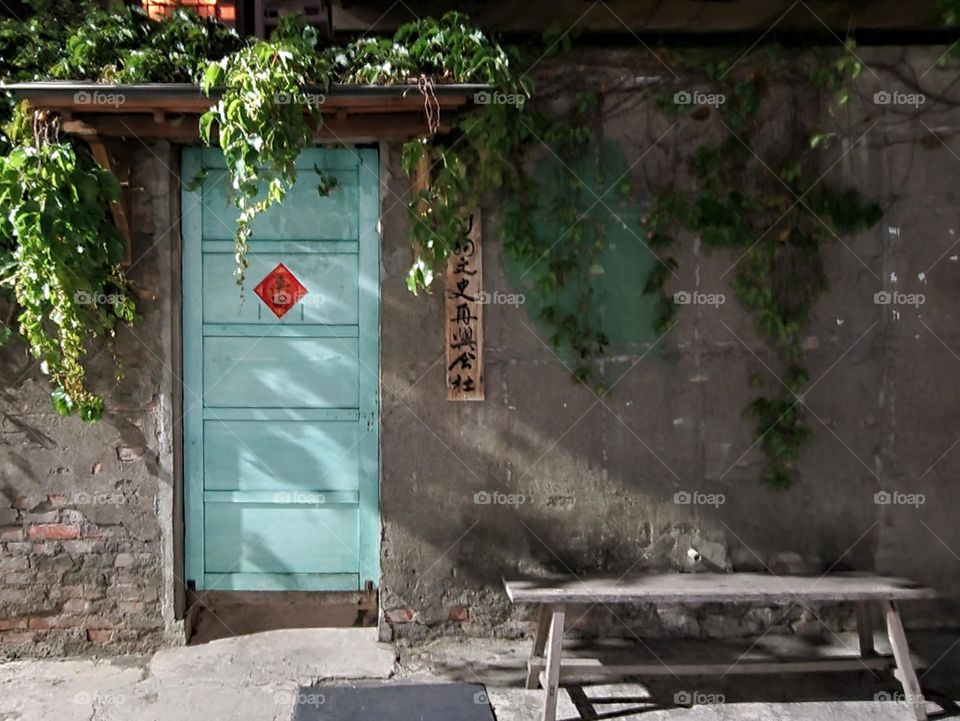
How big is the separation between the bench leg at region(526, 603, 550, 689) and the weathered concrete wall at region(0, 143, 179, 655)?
1818 millimetres

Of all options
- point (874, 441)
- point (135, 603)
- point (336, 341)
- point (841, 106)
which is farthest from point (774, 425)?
point (135, 603)

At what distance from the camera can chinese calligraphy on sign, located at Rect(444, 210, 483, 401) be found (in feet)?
A: 13.4

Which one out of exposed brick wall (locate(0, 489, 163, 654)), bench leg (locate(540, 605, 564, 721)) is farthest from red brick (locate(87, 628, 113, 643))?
bench leg (locate(540, 605, 564, 721))

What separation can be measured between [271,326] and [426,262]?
0.93m

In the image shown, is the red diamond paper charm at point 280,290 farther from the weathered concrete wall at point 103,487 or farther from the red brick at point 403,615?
the red brick at point 403,615

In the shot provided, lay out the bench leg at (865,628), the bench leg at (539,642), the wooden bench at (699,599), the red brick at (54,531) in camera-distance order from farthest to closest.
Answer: the red brick at (54,531)
the bench leg at (865,628)
the bench leg at (539,642)
the wooden bench at (699,599)

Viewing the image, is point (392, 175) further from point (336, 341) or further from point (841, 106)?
point (841, 106)

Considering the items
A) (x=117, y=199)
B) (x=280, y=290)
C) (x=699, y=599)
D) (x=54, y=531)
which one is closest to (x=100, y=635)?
(x=54, y=531)

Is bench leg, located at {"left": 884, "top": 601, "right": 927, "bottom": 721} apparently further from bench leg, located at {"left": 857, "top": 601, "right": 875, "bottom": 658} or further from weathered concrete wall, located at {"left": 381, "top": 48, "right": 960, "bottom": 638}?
weathered concrete wall, located at {"left": 381, "top": 48, "right": 960, "bottom": 638}

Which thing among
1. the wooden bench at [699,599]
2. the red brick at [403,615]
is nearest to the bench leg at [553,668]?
the wooden bench at [699,599]

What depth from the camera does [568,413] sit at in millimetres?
4180

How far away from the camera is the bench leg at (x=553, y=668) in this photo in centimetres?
347

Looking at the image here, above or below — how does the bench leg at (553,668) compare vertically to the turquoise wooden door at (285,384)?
below

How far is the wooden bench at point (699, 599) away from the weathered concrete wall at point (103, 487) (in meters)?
1.87
